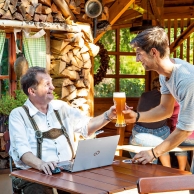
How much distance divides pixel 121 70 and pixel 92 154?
6.36m

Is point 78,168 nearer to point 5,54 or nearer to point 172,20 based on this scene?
point 5,54

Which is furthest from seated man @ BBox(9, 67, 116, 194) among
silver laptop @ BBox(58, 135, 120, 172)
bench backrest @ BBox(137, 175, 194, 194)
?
bench backrest @ BBox(137, 175, 194, 194)

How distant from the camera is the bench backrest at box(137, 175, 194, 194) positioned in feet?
6.51

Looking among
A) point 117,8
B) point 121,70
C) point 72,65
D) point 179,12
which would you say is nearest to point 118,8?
point 117,8

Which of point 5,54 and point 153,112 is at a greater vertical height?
point 5,54

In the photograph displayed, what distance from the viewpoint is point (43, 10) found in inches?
235

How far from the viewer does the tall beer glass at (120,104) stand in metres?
3.07

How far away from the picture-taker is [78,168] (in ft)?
9.89

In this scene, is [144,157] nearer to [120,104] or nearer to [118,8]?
[120,104]

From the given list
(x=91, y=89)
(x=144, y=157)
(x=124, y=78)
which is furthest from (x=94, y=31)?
(x=144, y=157)

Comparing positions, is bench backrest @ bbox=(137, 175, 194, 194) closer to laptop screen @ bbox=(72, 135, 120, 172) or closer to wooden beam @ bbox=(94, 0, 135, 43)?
laptop screen @ bbox=(72, 135, 120, 172)

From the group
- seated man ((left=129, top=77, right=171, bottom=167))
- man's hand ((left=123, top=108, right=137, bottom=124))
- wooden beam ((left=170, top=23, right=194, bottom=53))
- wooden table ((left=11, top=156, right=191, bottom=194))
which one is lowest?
seated man ((left=129, top=77, right=171, bottom=167))

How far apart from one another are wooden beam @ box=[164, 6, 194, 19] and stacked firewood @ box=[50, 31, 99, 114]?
280 centimetres

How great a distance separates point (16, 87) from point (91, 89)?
107 cm
